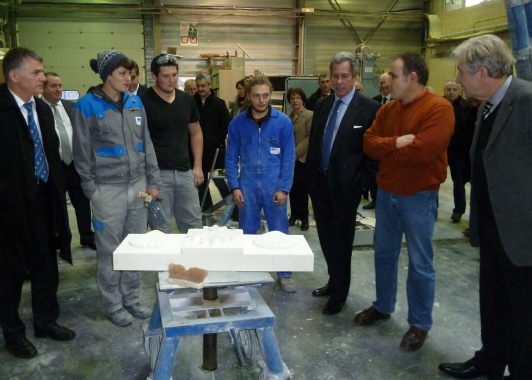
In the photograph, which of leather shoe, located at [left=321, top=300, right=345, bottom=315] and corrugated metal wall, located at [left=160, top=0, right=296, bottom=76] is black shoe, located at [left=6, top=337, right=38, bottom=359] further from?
corrugated metal wall, located at [left=160, top=0, right=296, bottom=76]

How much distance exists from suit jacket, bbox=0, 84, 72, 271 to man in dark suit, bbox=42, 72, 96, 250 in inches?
26.2

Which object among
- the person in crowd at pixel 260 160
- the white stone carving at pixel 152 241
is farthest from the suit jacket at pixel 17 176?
the person in crowd at pixel 260 160

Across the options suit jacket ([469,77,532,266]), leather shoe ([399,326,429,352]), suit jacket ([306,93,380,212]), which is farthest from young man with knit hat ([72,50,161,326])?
suit jacket ([469,77,532,266])

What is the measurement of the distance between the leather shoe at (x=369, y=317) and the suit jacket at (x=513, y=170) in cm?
111

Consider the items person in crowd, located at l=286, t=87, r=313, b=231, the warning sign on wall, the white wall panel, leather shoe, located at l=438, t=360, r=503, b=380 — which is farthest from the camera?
the warning sign on wall

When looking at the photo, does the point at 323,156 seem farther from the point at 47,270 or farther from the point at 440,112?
the point at 47,270

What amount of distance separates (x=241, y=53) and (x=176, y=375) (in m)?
8.30

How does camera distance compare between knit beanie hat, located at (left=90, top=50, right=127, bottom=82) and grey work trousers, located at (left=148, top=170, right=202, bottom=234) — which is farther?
grey work trousers, located at (left=148, top=170, right=202, bottom=234)

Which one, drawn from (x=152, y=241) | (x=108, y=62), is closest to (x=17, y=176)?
(x=108, y=62)

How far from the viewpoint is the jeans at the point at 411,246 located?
2188mm

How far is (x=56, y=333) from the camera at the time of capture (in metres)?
2.37

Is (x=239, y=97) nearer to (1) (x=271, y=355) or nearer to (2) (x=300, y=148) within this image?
(2) (x=300, y=148)

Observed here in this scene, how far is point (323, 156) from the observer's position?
8.63 feet

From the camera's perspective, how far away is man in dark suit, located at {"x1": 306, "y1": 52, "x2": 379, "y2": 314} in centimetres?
250
